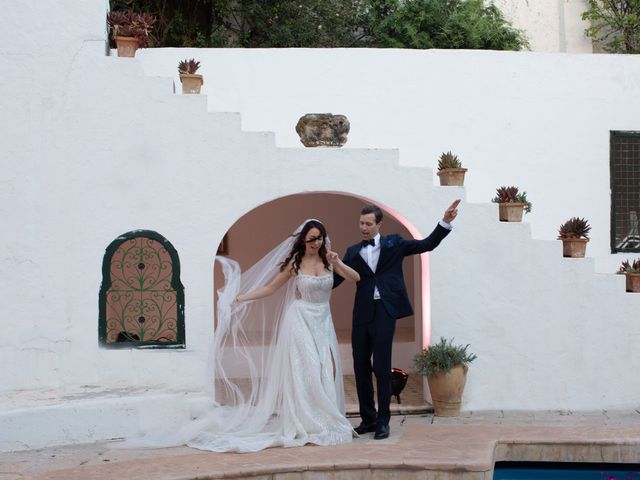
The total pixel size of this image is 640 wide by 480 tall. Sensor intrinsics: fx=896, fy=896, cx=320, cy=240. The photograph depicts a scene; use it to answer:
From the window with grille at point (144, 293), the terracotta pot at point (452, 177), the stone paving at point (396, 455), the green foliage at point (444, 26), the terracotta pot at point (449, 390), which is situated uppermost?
the green foliage at point (444, 26)

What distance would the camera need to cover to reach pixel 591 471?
295 inches

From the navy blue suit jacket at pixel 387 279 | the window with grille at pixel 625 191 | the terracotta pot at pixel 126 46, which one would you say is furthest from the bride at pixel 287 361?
the window with grille at pixel 625 191

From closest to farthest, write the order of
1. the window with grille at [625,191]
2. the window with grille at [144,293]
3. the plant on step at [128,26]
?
the window with grille at [144,293] < the plant on step at [128,26] < the window with grille at [625,191]

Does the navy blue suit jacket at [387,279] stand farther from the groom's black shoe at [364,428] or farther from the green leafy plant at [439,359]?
the green leafy plant at [439,359]

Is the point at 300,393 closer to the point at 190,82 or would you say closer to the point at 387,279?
the point at 387,279

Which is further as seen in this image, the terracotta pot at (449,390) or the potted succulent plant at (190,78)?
the potted succulent plant at (190,78)

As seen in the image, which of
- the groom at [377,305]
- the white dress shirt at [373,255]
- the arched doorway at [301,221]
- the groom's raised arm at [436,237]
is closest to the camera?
the groom's raised arm at [436,237]

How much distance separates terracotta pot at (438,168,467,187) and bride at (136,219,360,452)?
1.96 metres

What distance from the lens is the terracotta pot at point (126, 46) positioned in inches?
347

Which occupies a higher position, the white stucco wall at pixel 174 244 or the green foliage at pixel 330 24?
the green foliage at pixel 330 24

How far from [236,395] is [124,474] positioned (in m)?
1.80

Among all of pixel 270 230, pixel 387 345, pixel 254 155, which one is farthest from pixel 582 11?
pixel 387 345

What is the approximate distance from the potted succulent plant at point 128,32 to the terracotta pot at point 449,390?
173 inches

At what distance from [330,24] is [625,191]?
584 cm
